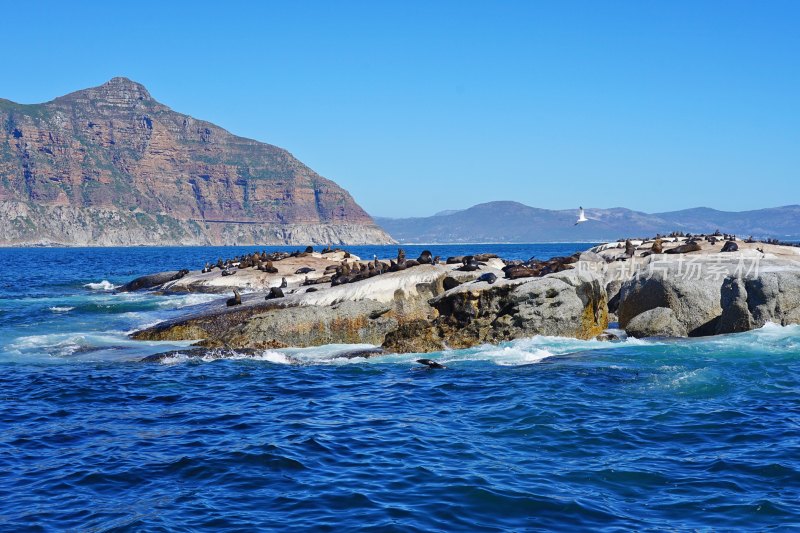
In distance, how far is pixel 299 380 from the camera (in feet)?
51.2

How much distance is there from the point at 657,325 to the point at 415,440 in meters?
11.0

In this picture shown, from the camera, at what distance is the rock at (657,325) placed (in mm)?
19875

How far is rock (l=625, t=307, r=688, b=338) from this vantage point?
19.9 meters

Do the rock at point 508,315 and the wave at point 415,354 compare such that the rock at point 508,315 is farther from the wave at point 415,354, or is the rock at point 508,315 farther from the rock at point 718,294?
the rock at point 718,294

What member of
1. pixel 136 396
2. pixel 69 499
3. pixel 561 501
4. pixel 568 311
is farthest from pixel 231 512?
pixel 568 311

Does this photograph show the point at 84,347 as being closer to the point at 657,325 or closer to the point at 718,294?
the point at 657,325

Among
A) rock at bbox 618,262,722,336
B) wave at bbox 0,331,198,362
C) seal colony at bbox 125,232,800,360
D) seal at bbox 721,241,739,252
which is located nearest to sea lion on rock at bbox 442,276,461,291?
seal colony at bbox 125,232,800,360

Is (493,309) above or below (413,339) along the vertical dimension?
above

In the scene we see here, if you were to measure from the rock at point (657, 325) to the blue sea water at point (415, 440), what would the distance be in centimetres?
142

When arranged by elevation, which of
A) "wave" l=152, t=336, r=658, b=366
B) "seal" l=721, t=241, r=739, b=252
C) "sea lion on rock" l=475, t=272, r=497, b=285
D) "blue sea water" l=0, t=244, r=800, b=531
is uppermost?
"seal" l=721, t=241, r=739, b=252

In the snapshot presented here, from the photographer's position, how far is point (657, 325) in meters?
19.9

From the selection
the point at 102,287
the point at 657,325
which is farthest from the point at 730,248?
the point at 102,287

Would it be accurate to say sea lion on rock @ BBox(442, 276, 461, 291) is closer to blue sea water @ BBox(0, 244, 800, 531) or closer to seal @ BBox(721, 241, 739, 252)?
blue sea water @ BBox(0, 244, 800, 531)

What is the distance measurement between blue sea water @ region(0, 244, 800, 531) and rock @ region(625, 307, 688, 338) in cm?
142
